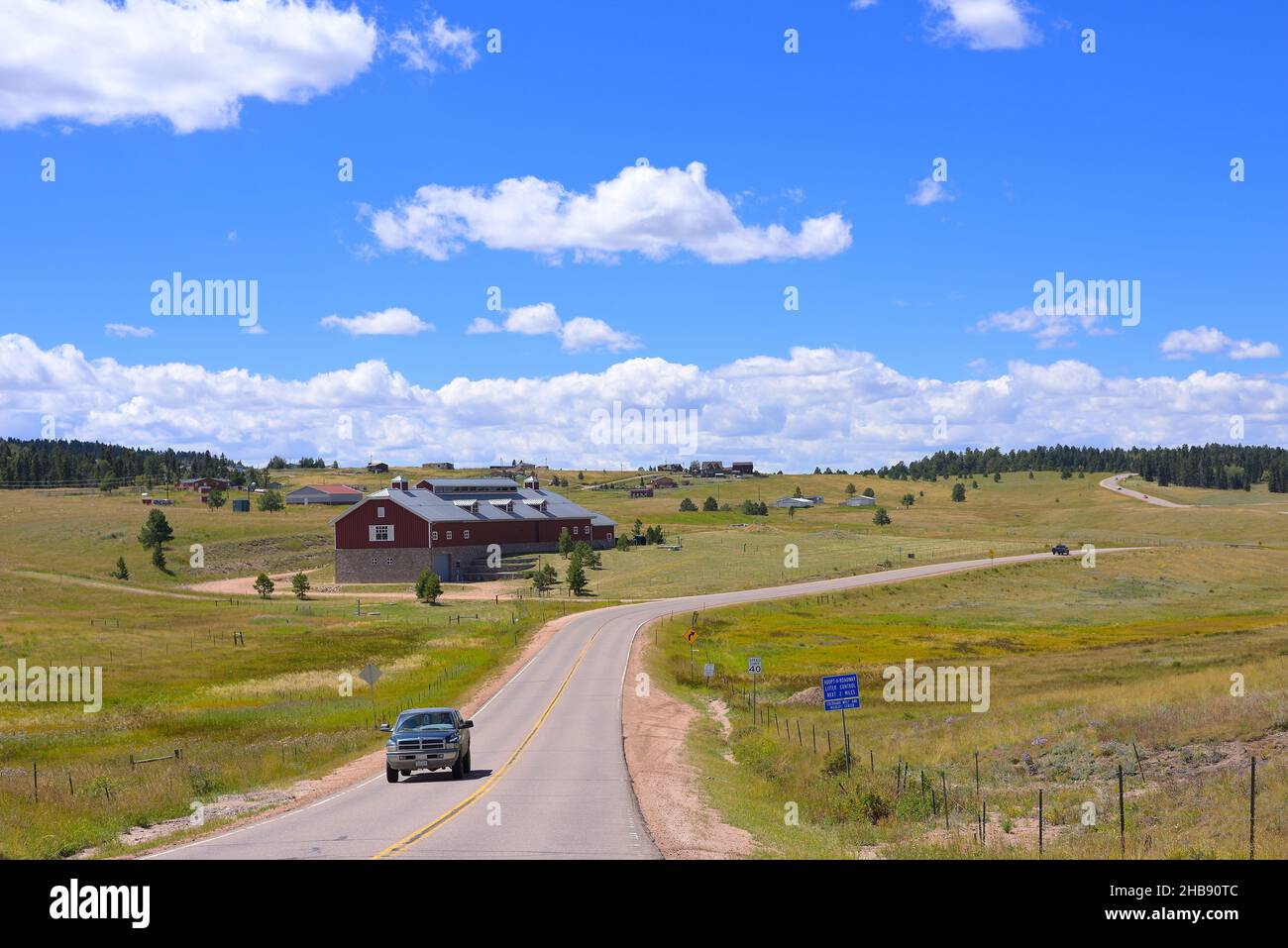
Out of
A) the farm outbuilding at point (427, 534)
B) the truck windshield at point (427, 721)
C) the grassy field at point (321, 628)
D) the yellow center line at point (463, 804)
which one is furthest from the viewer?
the farm outbuilding at point (427, 534)

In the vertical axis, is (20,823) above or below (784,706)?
above

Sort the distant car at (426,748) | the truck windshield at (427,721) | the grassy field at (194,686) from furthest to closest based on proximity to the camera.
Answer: the truck windshield at (427,721) → the distant car at (426,748) → the grassy field at (194,686)

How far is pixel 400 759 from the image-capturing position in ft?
88.9

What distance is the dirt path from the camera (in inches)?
751

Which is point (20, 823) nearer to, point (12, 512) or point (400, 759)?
point (400, 759)

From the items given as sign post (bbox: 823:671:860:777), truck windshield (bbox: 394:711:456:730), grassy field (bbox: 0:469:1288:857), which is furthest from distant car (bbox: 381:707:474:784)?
sign post (bbox: 823:671:860:777)

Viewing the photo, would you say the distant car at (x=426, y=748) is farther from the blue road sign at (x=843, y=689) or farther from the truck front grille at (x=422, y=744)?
the blue road sign at (x=843, y=689)

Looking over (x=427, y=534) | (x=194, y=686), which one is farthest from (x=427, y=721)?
(x=427, y=534)

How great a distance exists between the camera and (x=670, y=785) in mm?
26922

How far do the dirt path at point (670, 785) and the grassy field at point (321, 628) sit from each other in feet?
22.9

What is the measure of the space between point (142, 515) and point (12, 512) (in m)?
27.4

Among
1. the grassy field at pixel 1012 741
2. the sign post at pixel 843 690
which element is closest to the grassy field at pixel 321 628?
the grassy field at pixel 1012 741

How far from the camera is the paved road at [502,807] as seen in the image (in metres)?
17.8
